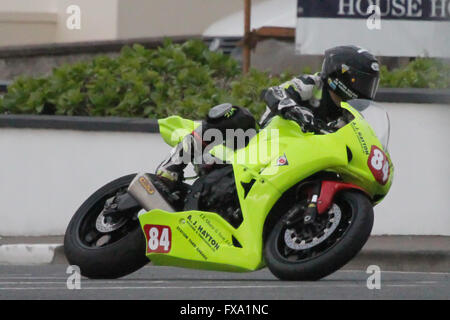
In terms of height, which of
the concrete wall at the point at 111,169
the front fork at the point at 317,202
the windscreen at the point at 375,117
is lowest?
the concrete wall at the point at 111,169

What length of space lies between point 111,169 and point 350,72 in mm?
4746

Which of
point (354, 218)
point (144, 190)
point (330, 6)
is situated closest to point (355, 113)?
point (354, 218)

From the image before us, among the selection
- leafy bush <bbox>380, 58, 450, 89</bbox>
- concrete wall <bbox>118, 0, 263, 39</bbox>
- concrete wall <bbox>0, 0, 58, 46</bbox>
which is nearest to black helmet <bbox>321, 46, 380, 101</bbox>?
leafy bush <bbox>380, 58, 450, 89</bbox>

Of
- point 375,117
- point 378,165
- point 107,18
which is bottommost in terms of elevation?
point 107,18

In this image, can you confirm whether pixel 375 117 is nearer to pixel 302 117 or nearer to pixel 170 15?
pixel 302 117

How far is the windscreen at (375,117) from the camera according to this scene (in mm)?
9812

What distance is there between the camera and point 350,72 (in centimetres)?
992

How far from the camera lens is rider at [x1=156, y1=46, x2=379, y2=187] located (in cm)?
991

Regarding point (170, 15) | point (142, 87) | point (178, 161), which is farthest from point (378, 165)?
point (170, 15)

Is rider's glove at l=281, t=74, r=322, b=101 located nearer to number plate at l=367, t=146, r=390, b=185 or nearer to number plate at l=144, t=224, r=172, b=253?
number plate at l=367, t=146, r=390, b=185

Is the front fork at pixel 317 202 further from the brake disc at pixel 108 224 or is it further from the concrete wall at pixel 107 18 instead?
the concrete wall at pixel 107 18

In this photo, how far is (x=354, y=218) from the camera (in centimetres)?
917

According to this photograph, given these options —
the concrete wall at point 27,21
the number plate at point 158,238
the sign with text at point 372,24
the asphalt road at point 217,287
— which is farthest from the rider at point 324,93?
the concrete wall at point 27,21
